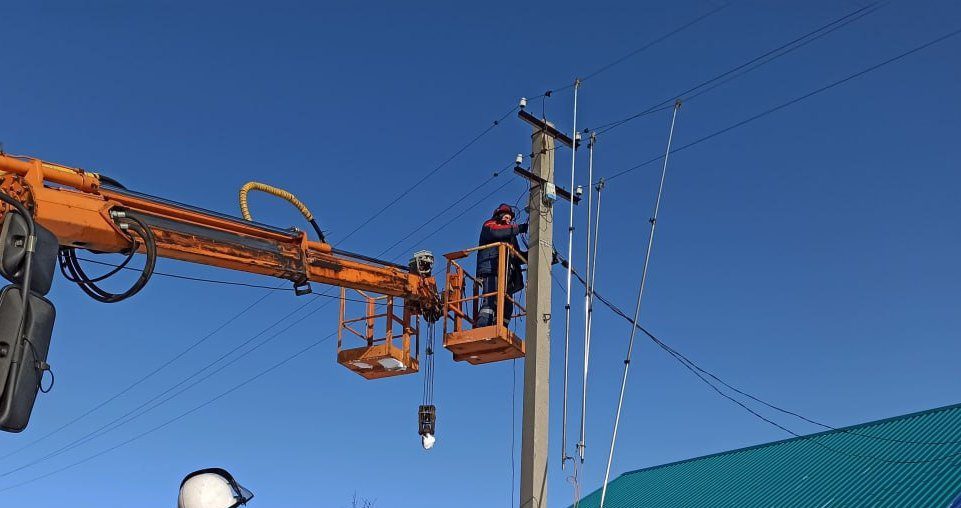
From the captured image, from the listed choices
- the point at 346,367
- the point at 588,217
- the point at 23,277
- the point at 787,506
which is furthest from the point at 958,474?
the point at 23,277

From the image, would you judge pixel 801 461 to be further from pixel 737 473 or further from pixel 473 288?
pixel 473 288

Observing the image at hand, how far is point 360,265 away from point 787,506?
10.4 meters

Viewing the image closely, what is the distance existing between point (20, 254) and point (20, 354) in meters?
0.43

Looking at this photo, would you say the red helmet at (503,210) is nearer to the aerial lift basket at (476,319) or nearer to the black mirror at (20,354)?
the aerial lift basket at (476,319)

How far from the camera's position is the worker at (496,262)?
55.1 feet

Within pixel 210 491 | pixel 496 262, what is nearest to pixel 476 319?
Answer: pixel 496 262

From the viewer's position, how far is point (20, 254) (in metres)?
4.03

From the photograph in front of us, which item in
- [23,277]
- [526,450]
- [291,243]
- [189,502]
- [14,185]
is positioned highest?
[291,243]

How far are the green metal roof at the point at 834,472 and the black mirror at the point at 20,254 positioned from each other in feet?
58.0

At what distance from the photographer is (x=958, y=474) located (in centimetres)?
1894

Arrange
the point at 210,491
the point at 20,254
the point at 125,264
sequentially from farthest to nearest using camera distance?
the point at 125,264 < the point at 210,491 < the point at 20,254

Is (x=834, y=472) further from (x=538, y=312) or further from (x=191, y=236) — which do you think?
(x=191, y=236)

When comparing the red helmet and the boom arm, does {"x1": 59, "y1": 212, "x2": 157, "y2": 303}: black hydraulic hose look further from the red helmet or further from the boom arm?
the red helmet

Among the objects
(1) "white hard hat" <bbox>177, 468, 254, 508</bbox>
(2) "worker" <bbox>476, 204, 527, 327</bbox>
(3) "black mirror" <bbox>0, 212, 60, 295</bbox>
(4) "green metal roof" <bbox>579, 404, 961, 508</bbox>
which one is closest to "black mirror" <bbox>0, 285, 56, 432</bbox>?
(3) "black mirror" <bbox>0, 212, 60, 295</bbox>
